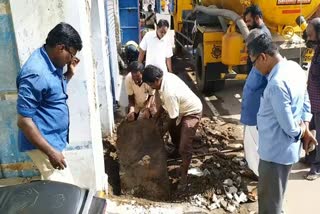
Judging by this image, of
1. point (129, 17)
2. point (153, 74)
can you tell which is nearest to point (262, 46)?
point (153, 74)

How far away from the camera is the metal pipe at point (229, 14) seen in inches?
242

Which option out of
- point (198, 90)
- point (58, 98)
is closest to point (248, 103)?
point (58, 98)

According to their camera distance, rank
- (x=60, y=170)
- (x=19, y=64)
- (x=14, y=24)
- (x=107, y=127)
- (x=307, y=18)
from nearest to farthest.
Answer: (x=60, y=170) → (x=14, y=24) → (x=19, y=64) → (x=107, y=127) → (x=307, y=18)

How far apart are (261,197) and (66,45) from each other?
2.26m

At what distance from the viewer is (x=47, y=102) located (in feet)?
9.87

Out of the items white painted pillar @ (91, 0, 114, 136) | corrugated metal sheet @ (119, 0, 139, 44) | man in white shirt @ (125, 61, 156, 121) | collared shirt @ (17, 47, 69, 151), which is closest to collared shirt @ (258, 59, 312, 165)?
collared shirt @ (17, 47, 69, 151)

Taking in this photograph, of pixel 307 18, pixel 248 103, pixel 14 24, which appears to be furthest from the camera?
pixel 307 18

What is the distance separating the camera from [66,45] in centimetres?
296

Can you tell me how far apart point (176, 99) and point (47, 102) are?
188 cm

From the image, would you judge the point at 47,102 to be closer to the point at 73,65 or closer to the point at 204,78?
the point at 73,65

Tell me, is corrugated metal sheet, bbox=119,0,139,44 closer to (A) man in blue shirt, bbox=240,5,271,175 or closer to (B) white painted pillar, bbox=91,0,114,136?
(B) white painted pillar, bbox=91,0,114,136

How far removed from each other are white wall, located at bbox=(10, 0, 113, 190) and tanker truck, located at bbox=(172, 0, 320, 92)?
3214mm

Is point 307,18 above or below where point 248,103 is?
above

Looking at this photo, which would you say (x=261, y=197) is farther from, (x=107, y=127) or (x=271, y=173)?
(x=107, y=127)
